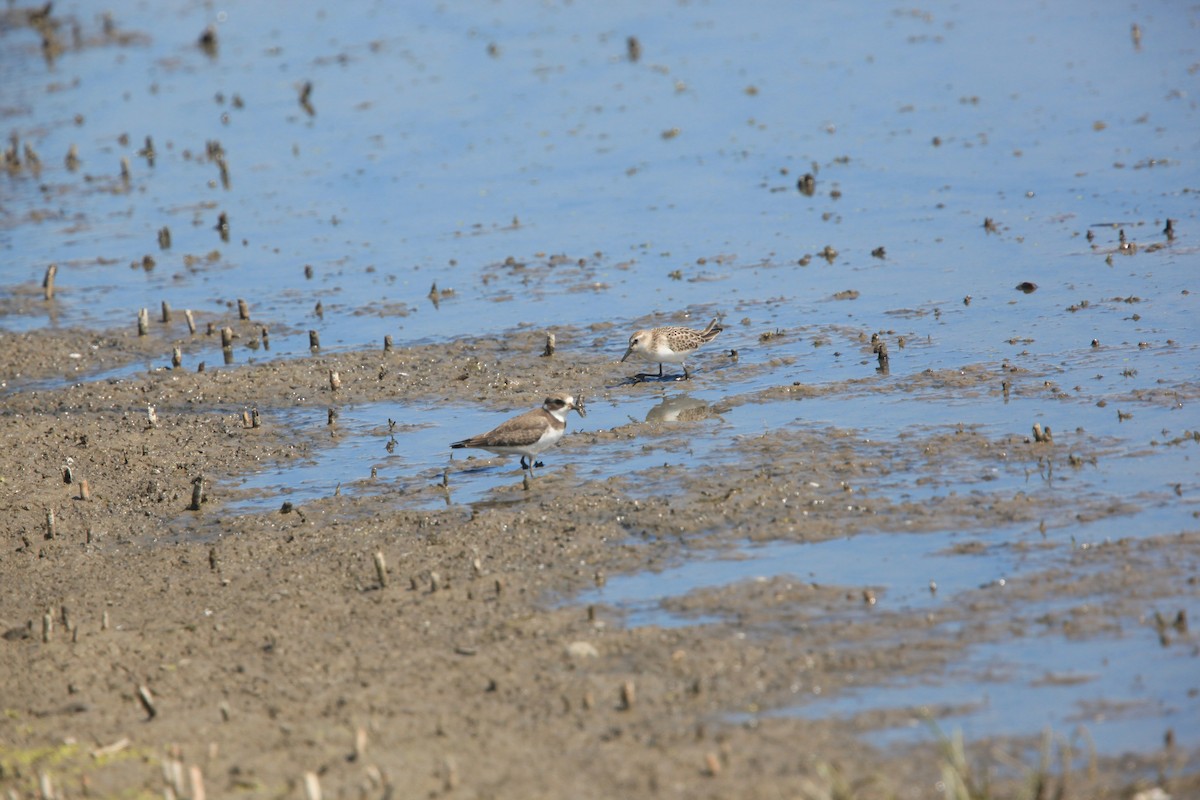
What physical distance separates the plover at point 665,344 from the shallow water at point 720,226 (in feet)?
1.48

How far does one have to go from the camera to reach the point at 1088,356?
16656mm

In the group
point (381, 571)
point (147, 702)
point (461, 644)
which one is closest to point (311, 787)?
point (147, 702)

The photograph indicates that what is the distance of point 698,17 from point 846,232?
22.9m

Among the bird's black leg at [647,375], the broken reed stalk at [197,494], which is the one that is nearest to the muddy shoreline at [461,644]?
the broken reed stalk at [197,494]

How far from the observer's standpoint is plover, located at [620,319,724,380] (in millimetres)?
17422

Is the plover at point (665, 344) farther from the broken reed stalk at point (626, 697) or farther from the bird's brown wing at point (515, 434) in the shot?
the broken reed stalk at point (626, 697)

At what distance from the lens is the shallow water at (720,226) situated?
562 inches

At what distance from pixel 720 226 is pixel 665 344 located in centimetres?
755

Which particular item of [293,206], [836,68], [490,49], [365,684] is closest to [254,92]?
[490,49]

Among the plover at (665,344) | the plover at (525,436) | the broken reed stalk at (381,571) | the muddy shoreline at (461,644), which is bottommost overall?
the muddy shoreline at (461,644)

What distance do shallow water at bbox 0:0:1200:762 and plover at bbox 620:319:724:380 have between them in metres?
0.45

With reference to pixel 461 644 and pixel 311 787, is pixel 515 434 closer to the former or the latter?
pixel 461 644

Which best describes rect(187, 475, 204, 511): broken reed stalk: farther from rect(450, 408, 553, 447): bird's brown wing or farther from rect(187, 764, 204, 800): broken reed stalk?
rect(187, 764, 204, 800): broken reed stalk

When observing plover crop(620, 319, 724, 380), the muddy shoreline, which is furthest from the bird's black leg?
the muddy shoreline
